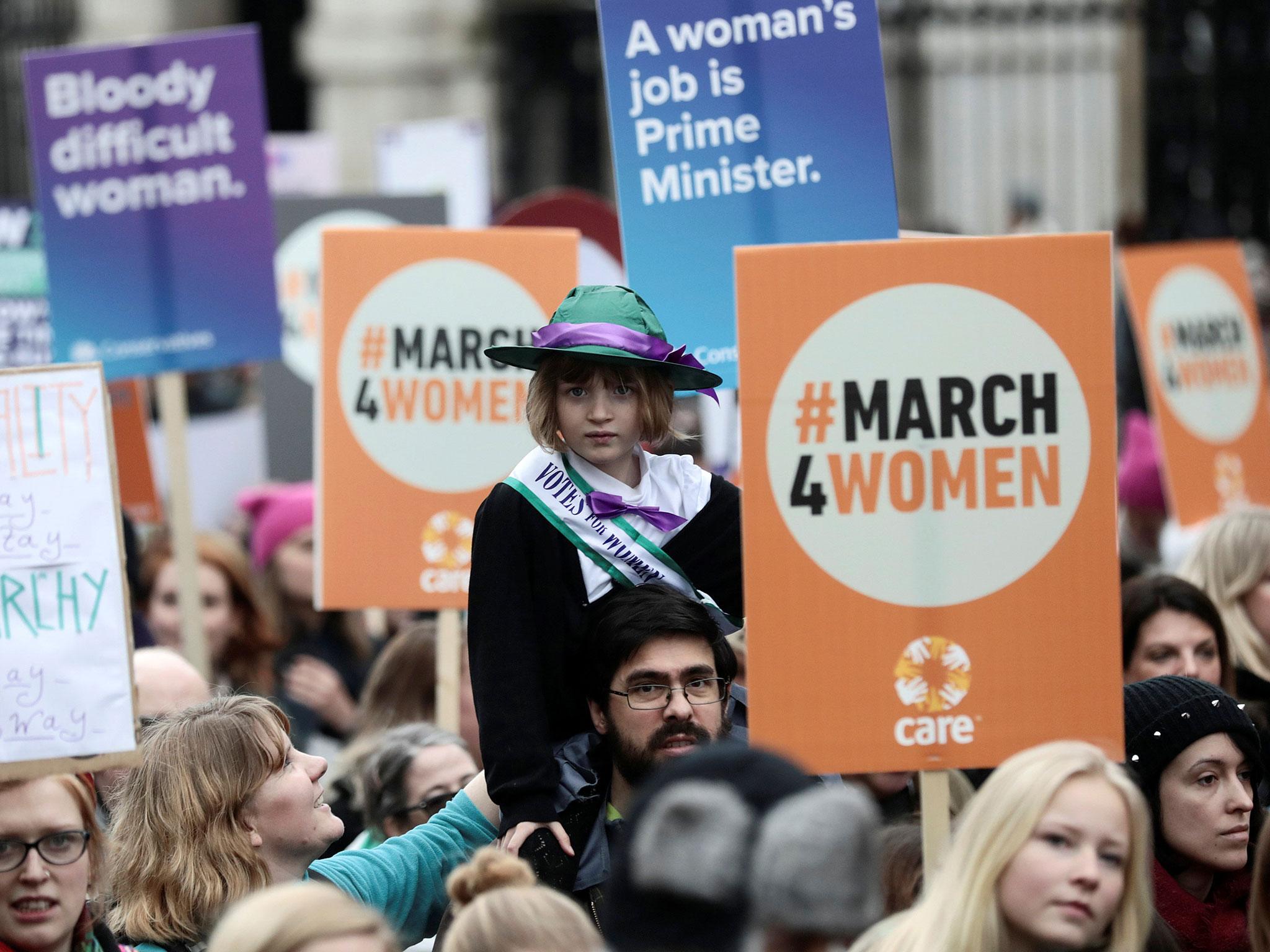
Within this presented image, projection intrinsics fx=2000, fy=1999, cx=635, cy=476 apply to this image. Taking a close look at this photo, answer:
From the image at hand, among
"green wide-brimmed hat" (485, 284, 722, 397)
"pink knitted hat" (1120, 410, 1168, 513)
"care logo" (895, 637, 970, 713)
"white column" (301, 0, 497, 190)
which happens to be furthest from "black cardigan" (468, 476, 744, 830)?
"white column" (301, 0, 497, 190)

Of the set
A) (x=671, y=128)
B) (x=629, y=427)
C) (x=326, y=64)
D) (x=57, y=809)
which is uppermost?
(x=326, y=64)

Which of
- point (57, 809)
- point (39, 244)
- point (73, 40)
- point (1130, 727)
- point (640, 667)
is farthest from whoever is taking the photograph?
point (73, 40)

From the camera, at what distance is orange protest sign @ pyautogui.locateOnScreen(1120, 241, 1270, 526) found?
7.07 meters

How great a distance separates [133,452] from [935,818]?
4.61 m

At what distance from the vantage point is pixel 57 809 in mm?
3383

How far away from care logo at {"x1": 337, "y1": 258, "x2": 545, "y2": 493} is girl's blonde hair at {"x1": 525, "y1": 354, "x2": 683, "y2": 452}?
1.63 metres

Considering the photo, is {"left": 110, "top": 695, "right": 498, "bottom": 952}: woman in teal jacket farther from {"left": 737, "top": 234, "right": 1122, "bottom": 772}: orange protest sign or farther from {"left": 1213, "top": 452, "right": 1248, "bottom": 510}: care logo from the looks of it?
{"left": 1213, "top": 452, "right": 1248, "bottom": 510}: care logo

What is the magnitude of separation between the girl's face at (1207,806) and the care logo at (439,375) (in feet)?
6.85

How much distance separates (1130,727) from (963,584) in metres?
0.95

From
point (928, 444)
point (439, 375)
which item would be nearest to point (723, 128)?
point (439, 375)

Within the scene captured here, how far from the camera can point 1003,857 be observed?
314 cm

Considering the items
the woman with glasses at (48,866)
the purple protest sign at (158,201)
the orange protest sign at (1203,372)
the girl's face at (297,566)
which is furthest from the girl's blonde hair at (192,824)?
the orange protest sign at (1203,372)

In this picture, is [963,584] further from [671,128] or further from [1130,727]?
[671,128]

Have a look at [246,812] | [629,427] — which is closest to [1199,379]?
[629,427]
